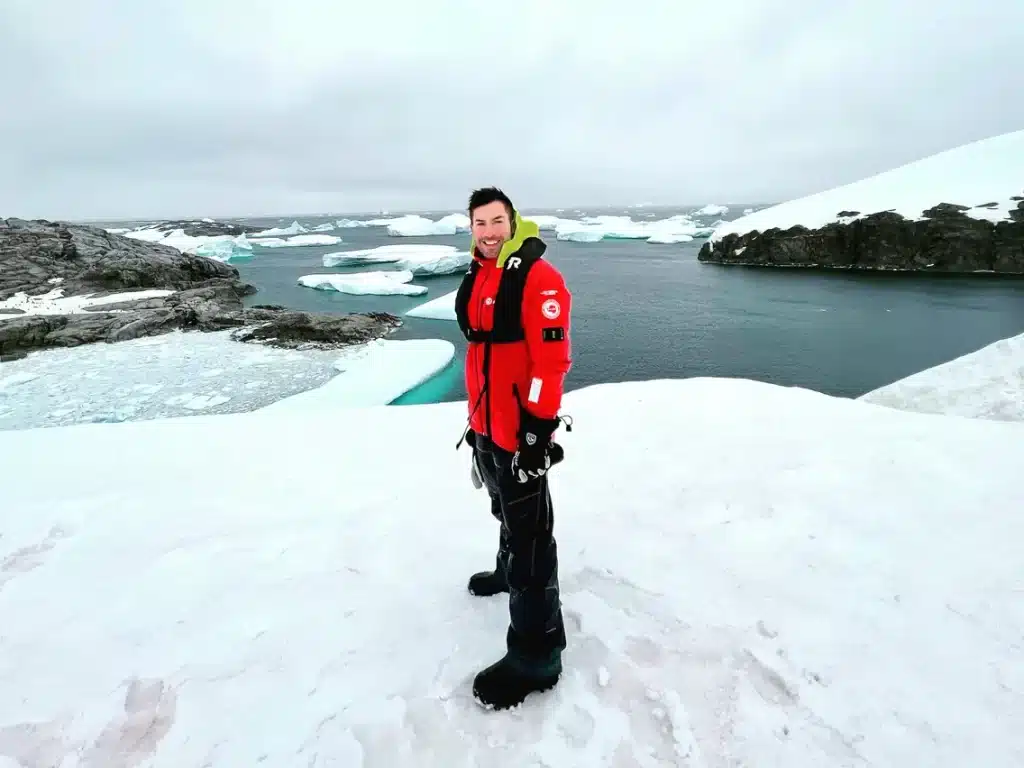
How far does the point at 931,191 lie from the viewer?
44.5 meters

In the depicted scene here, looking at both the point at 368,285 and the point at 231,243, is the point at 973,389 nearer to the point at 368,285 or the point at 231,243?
the point at 368,285

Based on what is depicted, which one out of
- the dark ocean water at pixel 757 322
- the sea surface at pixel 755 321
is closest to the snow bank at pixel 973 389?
the sea surface at pixel 755 321

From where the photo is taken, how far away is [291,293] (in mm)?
32688

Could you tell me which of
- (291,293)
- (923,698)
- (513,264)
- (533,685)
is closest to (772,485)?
(923,698)

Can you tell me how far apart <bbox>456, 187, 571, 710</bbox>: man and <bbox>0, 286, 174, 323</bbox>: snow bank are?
2717 cm

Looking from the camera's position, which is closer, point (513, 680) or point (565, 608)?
point (513, 680)

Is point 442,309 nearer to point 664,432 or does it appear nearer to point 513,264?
point 664,432

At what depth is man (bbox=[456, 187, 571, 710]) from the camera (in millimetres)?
1880

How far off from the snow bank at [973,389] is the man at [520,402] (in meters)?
7.93

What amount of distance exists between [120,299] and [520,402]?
30324 mm

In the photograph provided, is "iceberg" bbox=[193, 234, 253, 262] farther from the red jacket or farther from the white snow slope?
the red jacket

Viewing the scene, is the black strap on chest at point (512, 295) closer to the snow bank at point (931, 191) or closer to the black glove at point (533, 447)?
the black glove at point (533, 447)

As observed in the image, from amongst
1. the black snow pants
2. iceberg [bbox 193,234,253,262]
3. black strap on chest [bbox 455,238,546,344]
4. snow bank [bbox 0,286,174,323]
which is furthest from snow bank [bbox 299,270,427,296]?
the black snow pants

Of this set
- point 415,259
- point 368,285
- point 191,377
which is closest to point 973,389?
point 191,377
